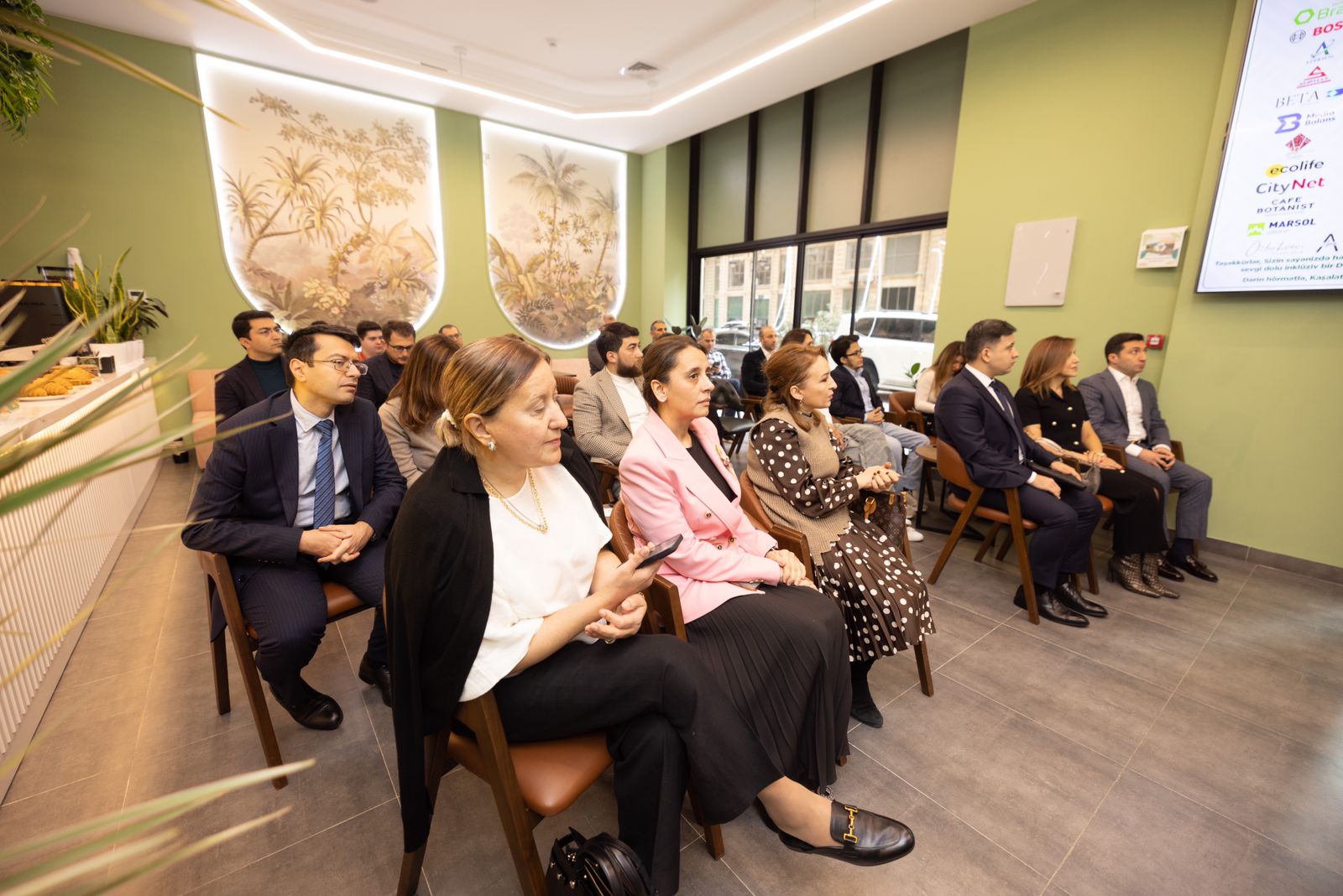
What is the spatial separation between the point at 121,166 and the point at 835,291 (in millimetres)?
6752

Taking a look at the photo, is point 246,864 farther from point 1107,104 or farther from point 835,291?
point 835,291

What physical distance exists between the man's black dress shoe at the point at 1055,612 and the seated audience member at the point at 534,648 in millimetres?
1890

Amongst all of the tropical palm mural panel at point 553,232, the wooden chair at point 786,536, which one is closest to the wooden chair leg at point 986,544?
the wooden chair at point 786,536

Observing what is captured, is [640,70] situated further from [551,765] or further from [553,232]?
[551,765]

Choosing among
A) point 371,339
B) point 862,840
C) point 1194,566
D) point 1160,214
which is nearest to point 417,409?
point 862,840

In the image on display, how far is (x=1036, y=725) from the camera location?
2.18 meters

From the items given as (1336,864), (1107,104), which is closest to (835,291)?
(1107,104)

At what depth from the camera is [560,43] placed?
5.25 metres

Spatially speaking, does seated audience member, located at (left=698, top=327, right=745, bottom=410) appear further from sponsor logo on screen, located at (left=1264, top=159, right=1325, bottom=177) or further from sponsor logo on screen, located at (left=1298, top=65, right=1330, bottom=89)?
sponsor logo on screen, located at (left=1298, top=65, right=1330, bottom=89)

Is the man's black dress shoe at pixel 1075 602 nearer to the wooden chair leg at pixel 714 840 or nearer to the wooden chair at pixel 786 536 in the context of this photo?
the wooden chair at pixel 786 536

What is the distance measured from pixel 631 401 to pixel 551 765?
253 cm

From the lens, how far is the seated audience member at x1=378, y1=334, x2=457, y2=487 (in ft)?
8.61

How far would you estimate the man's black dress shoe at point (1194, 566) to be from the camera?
134 inches

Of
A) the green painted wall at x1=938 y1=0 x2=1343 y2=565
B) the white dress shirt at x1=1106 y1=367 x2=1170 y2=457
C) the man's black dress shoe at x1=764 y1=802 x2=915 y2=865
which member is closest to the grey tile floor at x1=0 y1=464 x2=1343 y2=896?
the man's black dress shoe at x1=764 y1=802 x2=915 y2=865
